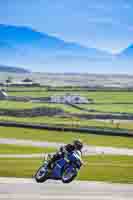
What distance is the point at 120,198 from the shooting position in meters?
11.9

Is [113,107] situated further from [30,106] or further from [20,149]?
[20,149]

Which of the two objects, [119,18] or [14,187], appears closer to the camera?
[14,187]

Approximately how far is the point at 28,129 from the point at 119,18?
2834cm

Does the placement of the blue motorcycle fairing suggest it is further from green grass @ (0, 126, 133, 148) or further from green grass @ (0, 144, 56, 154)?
green grass @ (0, 126, 133, 148)

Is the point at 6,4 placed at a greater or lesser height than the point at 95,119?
→ greater

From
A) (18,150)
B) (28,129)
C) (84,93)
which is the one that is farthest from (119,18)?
(18,150)

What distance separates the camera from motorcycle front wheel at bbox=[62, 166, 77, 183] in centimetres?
1380

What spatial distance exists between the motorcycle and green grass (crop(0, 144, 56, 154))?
15.6 m

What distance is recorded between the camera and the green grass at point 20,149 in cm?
2977

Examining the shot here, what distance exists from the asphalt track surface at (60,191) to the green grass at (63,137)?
21954 millimetres

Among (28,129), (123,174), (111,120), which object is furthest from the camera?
(111,120)

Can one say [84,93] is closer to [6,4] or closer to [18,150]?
[6,4]

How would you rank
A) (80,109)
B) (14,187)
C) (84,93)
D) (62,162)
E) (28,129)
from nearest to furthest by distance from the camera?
(14,187) → (62,162) → (28,129) → (80,109) → (84,93)

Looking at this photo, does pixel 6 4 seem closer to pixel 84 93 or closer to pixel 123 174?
pixel 84 93
